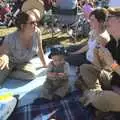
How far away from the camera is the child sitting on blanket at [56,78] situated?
12.9 ft

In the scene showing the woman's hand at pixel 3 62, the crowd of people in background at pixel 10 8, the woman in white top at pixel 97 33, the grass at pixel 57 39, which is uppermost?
the woman in white top at pixel 97 33

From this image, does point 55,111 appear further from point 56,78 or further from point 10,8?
point 10,8

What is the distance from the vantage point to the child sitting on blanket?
12.9ft

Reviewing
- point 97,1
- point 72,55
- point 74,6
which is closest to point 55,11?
point 74,6

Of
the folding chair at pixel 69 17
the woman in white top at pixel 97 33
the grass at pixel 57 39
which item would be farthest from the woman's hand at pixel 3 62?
the folding chair at pixel 69 17

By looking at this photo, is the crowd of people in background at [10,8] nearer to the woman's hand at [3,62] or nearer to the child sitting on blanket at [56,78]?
the woman's hand at [3,62]

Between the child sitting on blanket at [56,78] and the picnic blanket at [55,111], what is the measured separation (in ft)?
0.32

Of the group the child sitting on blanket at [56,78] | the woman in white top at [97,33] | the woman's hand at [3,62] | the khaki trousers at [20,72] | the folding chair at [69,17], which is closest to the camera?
the child sitting on blanket at [56,78]

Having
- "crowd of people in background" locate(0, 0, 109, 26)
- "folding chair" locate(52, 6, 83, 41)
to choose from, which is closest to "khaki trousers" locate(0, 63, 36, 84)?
"folding chair" locate(52, 6, 83, 41)

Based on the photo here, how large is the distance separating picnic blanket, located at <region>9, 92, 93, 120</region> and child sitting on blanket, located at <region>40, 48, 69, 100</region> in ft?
0.32

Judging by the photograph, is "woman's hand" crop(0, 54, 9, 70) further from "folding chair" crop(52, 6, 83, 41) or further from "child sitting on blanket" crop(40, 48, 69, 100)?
"folding chair" crop(52, 6, 83, 41)

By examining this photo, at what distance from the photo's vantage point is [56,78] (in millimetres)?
3955

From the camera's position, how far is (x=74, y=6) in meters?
8.09

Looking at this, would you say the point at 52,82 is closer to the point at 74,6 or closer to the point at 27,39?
the point at 27,39
